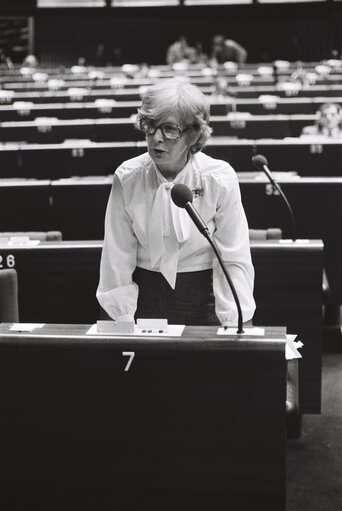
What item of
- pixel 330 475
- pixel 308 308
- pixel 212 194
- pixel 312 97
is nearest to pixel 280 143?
pixel 308 308

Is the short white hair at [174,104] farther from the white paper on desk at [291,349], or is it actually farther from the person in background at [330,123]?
the person in background at [330,123]

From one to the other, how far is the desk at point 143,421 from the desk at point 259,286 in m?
1.18

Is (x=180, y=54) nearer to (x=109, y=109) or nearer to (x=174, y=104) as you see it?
(x=109, y=109)

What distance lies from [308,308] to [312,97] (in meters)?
6.78

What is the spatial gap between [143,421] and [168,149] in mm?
725

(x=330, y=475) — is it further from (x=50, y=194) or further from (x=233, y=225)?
(x=50, y=194)

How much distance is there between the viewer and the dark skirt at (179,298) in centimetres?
243

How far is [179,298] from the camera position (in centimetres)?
246

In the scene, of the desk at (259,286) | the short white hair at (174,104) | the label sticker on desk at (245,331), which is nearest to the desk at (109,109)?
the desk at (259,286)

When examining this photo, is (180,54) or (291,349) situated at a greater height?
(180,54)

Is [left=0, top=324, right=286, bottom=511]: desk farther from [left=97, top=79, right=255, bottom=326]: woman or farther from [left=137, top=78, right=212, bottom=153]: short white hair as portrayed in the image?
[left=137, top=78, right=212, bottom=153]: short white hair

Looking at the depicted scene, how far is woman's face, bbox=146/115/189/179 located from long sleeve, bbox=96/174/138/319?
5.1 inches

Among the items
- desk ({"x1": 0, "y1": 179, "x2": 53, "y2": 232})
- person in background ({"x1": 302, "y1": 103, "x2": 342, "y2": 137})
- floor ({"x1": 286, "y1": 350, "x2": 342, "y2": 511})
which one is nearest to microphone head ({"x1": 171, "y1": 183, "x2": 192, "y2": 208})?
floor ({"x1": 286, "y1": 350, "x2": 342, "y2": 511})

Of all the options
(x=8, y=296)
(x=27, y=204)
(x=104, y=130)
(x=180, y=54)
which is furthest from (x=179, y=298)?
(x=180, y=54)
